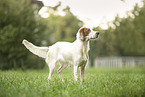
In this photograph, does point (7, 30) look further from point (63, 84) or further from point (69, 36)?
point (69, 36)

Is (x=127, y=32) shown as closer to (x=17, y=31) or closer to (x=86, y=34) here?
(x=17, y=31)

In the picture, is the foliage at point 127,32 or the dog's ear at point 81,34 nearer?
the dog's ear at point 81,34

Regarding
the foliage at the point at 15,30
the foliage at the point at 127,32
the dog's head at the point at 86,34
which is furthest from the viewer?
the foliage at the point at 127,32

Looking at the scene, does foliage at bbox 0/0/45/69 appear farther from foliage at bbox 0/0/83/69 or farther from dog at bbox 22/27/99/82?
dog at bbox 22/27/99/82

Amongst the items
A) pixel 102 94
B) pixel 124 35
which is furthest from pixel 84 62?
pixel 124 35

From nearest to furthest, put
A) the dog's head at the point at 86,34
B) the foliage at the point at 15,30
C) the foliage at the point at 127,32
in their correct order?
the dog's head at the point at 86,34 → the foliage at the point at 15,30 → the foliage at the point at 127,32

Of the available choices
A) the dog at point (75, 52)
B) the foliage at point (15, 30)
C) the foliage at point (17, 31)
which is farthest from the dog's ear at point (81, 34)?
the foliage at point (15, 30)

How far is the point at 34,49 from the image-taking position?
217 inches

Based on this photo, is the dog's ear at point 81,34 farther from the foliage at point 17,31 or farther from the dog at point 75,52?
the foliage at point 17,31

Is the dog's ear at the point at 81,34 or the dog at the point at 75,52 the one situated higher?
the dog's ear at the point at 81,34

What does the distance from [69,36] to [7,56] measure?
16.5 metres

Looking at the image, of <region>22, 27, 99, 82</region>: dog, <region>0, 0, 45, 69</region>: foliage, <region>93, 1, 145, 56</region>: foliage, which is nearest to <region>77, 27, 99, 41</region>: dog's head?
<region>22, 27, 99, 82</region>: dog

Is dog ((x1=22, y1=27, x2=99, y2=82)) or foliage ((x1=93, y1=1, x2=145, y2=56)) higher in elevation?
foliage ((x1=93, y1=1, x2=145, y2=56))

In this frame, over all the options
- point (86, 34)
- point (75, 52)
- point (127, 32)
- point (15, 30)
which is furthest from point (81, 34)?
point (127, 32)
